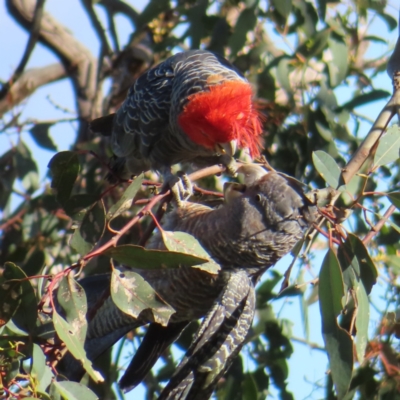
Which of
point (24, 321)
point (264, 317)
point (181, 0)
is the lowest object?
point (264, 317)

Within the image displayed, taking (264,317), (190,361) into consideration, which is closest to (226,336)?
(190,361)

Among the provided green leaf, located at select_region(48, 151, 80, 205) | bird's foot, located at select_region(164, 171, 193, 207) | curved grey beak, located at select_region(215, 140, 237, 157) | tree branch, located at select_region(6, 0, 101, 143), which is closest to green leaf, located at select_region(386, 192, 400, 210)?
curved grey beak, located at select_region(215, 140, 237, 157)

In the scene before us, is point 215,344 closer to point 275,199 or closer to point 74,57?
point 275,199

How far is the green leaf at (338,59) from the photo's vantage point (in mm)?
2898

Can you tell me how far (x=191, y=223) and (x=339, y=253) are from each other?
0.46 m

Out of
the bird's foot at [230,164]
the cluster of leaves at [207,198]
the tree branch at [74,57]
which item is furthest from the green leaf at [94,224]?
the tree branch at [74,57]

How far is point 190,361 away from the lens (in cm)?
188

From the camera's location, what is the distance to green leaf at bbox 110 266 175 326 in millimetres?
1621

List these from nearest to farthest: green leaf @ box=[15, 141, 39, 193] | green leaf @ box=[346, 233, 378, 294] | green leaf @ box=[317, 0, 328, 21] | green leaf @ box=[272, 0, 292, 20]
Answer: green leaf @ box=[346, 233, 378, 294], green leaf @ box=[272, 0, 292, 20], green leaf @ box=[317, 0, 328, 21], green leaf @ box=[15, 141, 39, 193]

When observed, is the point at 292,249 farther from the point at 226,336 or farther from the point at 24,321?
the point at 24,321

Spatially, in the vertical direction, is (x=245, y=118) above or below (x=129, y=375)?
above

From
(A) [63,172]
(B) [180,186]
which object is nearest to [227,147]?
(B) [180,186]

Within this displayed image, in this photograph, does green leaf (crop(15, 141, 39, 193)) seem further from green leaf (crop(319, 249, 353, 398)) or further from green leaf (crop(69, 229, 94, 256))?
green leaf (crop(319, 249, 353, 398))

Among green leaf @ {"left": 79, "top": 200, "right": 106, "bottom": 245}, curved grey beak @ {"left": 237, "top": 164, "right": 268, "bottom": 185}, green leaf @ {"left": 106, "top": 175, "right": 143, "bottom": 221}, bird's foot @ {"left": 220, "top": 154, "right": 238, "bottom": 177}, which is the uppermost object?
green leaf @ {"left": 106, "top": 175, "right": 143, "bottom": 221}
